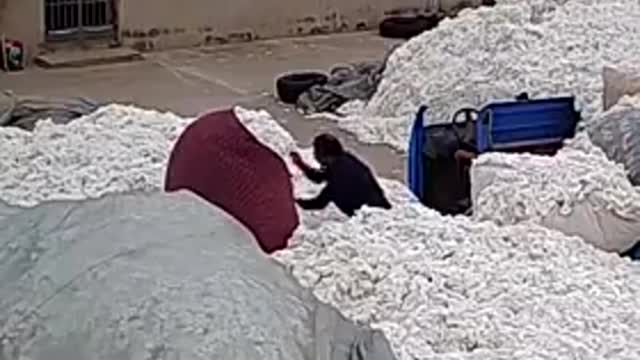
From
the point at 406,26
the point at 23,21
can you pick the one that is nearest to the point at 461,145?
the point at 23,21

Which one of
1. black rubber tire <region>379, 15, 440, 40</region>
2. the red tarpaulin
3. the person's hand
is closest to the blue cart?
the person's hand

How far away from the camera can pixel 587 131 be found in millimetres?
5266

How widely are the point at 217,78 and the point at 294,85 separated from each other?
1039 millimetres

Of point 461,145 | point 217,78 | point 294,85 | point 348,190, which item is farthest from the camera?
point 217,78

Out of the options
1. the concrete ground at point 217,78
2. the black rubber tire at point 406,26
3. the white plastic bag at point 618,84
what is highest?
the white plastic bag at point 618,84

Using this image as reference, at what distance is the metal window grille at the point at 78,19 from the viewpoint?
9.39 metres

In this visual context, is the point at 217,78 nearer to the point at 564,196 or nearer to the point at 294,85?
the point at 294,85

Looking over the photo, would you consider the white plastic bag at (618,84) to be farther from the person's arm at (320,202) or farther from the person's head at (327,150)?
the person's arm at (320,202)

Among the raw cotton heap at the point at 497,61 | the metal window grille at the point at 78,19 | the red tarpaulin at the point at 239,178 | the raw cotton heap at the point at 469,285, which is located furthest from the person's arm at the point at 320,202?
the metal window grille at the point at 78,19

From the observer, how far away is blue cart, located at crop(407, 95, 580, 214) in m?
5.15

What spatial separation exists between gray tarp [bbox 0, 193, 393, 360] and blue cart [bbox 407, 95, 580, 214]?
7.20ft

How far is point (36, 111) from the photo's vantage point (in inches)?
267

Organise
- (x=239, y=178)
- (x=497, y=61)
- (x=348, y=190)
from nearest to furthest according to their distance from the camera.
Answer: (x=239, y=178)
(x=348, y=190)
(x=497, y=61)

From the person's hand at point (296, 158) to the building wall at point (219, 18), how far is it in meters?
4.08
